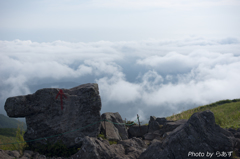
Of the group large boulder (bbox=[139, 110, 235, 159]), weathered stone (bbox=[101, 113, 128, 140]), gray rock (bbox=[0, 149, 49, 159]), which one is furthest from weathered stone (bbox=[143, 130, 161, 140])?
gray rock (bbox=[0, 149, 49, 159])

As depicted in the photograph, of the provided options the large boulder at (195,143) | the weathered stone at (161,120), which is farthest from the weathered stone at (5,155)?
the weathered stone at (161,120)

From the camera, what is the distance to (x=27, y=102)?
41.0ft

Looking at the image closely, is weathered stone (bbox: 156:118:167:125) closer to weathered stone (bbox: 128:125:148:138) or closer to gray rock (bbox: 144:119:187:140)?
weathered stone (bbox: 128:125:148:138)

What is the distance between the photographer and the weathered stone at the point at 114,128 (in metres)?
14.0

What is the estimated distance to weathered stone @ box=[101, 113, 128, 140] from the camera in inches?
552

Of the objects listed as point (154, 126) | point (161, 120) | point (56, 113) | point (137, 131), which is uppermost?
point (56, 113)

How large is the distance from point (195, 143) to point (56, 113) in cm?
875

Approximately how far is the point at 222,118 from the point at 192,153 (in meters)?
11.0

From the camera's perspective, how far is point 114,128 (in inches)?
600

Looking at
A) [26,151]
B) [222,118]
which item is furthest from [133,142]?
[222,118]

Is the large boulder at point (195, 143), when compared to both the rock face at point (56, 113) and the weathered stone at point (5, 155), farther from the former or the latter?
the weathered stone at point (5, 155)

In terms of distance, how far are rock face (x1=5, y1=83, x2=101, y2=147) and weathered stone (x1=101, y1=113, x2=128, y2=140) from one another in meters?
1.27

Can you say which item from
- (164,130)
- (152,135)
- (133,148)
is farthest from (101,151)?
(164,130)

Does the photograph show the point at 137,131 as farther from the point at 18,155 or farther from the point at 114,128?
the point at 18,155
